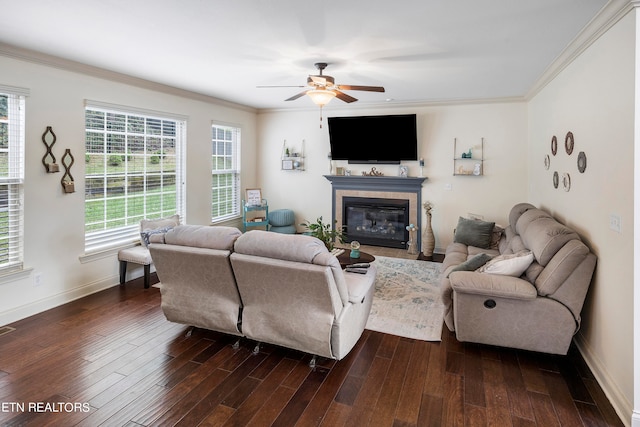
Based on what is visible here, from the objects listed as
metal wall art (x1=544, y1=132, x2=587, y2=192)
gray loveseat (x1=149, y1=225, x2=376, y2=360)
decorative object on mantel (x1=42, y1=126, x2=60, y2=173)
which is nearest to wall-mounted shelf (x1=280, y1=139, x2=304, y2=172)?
decorative object on mantel (x1=42, y1=126, x2=60, y2=173)

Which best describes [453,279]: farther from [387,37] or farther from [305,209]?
[305,209]

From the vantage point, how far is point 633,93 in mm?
2223

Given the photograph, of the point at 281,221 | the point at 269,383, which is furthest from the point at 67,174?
the point at 281,221

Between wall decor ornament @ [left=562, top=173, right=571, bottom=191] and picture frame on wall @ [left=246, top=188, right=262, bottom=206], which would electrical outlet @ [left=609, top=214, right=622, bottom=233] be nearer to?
wall decor ornament @ [left=562, top=173, right=571, bottom=191]

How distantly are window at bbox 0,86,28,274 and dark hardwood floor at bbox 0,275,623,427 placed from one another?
0.79 m

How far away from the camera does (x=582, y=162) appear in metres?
3.14

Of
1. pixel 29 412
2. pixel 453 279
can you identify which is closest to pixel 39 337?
pixel 29 412

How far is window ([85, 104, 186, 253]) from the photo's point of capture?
14.5ft

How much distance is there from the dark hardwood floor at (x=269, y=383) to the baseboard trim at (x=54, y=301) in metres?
0.32

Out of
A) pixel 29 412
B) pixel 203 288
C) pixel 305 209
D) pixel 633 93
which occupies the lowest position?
pixel 29 412

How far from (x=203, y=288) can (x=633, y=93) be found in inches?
126

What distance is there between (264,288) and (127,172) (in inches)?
126

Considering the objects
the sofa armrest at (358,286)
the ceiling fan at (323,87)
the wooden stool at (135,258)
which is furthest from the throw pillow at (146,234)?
the sofa armrest at (358,286)

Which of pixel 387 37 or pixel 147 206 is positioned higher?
pixel 387 37
